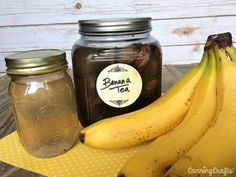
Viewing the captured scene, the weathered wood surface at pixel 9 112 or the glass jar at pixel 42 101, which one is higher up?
the glass jar at pixel 42 101

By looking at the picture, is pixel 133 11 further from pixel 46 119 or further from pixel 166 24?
pixel 46 119

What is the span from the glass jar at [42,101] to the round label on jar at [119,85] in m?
0.06

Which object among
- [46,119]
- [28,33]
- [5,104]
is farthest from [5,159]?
[28,33]

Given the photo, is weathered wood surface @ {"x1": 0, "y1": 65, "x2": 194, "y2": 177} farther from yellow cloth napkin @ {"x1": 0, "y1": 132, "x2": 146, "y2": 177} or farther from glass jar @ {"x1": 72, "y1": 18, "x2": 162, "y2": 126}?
glass jar @ {"x1": 72, "y1": 18, "x2": 162, "y2": 126}

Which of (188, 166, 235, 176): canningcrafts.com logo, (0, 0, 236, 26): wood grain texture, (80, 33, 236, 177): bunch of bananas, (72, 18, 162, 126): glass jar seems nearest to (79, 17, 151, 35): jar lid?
(72, 18, 162, 126): glass jar

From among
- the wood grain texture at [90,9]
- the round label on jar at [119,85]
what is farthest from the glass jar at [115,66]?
the wood grain texture at [90,9]

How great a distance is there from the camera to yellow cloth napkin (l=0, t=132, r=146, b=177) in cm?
35

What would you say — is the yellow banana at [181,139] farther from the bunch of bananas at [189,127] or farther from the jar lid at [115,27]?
the jar lid at [115,27]

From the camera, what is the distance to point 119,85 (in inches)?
15.8

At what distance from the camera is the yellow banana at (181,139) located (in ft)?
0.94

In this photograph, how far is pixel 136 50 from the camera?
0.40 meters

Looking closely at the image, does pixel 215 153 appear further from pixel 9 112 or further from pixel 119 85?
pixel 9 112

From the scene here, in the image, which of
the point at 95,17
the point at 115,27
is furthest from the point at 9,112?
the point at 95,17

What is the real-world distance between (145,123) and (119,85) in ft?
0.26
